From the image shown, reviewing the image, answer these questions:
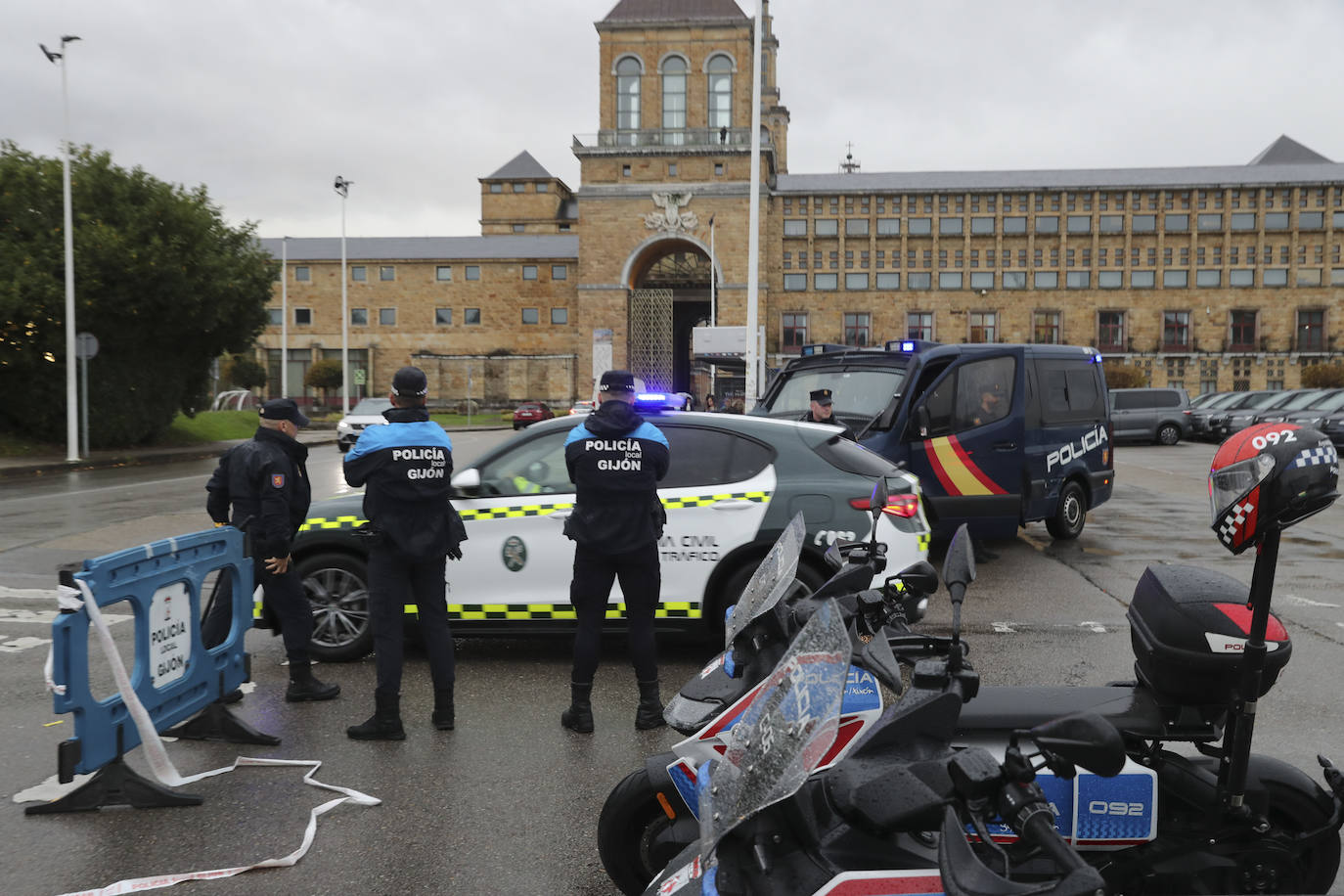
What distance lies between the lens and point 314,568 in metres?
6.57

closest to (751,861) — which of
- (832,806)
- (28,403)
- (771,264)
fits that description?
(832,806)

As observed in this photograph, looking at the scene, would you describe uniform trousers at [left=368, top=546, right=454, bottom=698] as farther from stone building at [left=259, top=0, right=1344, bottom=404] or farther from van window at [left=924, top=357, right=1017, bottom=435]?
stone building at [left=259, top=0, right=1344, bottom=404]

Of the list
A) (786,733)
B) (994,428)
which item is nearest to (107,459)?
(994,428)

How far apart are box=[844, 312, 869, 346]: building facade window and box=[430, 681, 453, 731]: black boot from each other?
6235 cm

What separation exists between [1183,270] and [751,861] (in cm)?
7191

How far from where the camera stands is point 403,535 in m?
5.21

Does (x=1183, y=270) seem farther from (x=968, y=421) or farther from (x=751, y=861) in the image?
(x=751, y=861)

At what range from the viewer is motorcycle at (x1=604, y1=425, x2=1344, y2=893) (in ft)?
9.72

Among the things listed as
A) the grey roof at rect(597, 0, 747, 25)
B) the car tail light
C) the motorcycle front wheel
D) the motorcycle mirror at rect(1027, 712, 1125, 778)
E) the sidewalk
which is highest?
the grey roof at rect(597, 0, 747, 25)

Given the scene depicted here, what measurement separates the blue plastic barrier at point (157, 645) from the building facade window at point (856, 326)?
2462 inches

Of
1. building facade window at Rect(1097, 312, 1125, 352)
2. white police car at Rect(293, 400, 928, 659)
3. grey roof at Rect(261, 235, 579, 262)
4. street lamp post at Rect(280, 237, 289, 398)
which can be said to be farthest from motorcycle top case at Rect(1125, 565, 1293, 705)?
grey roof at Rect(261, 235, 579, 262)

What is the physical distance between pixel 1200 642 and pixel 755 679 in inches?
51.2

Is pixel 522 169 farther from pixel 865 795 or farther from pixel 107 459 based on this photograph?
pixel 865 795

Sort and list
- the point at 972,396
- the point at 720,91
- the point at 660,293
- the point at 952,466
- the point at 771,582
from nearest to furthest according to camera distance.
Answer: the point at 771,582 < the point at 952,466 < the point at 972,396 < the point at 720,91 < the point at 660,293
